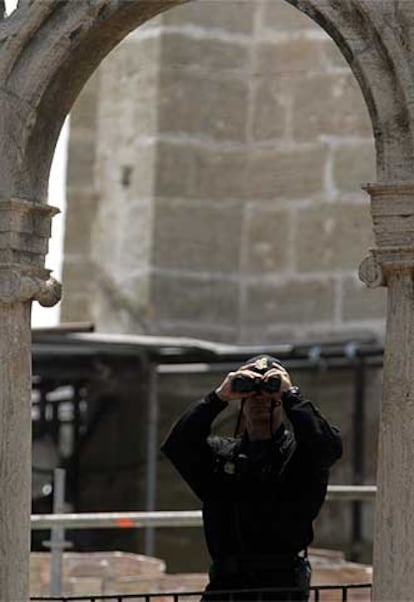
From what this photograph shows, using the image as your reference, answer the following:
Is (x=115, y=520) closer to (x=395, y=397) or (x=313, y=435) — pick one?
(x=313, y=435)

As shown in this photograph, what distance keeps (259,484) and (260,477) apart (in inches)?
1.1

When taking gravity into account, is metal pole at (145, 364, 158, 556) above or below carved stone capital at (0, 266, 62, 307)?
below

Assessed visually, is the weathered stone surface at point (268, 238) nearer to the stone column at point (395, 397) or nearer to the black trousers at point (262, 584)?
the black trousers at point (262, 584)

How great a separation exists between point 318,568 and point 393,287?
504 centimetres

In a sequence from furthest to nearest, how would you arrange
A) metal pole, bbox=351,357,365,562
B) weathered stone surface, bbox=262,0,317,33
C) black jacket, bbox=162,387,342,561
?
weathered stone surface, bbox=262,0,317,33
metal pole, bbox=351,357,365,562
black jacket, bbox=162,387,342,561

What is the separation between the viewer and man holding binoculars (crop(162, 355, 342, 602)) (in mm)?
10109

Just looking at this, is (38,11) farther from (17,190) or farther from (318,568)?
(318,568)

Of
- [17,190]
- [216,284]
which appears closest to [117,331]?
[216,284]

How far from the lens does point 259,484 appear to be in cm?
1018

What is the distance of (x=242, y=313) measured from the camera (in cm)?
1942

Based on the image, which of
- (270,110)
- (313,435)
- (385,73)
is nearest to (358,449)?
(270,110)

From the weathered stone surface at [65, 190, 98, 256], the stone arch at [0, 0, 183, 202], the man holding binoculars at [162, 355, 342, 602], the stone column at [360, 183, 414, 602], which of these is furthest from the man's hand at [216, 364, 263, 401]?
the weathered stone surface at [65, 190, 98, 256]

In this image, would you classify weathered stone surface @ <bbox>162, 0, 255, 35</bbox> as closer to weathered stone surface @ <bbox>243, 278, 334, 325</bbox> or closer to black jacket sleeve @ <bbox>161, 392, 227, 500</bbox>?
weathered stone surface @ <bbox>243, 278, 334, 325</bbox>

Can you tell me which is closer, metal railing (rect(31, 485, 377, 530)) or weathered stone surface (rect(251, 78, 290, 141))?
metal railing (rect(31, 485, 377, 530))
